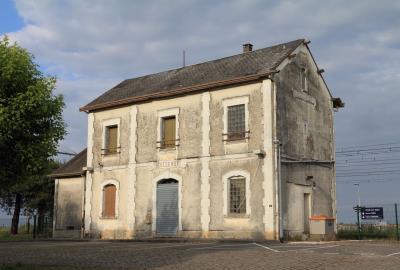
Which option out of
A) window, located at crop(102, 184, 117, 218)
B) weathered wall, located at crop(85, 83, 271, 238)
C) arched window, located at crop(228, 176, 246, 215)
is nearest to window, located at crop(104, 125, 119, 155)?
weathered wall, located at crop(85, 83, 271, 238)

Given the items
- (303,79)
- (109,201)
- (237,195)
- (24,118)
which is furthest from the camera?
(109,201)

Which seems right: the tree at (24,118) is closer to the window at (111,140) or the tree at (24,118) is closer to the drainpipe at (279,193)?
the drainpipe at (279,193)

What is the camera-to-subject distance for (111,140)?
30.4 metres

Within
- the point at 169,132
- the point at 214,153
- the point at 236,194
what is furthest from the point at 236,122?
the point at 169,132

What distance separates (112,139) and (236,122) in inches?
329

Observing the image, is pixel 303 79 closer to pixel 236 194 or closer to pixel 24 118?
pixel 236 194

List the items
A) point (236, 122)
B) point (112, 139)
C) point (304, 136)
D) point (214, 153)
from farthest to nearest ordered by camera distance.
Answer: point (112, 139)
point (304, 136)
point (214, 153)
point (236, 122)

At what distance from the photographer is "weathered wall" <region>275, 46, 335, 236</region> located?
24859 mm

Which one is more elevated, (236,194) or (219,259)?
(236,194)

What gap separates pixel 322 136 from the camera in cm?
2864

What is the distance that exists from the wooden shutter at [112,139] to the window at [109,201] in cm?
198

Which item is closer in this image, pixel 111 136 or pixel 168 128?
pixel 168 128

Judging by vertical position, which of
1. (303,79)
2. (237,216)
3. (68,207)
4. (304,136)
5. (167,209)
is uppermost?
(303,79)

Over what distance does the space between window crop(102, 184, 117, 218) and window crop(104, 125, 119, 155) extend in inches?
76.1
